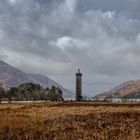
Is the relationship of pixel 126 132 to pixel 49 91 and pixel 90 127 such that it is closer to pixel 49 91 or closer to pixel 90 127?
pixel 90 127

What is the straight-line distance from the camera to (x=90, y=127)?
27172 millimetres

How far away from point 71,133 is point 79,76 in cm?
10270

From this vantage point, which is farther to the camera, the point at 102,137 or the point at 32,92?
the point at 32,92

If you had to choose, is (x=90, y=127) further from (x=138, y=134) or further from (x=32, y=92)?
(x=32, y=92)

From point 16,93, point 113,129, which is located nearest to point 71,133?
point 113,129

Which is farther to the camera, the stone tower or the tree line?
the tree line

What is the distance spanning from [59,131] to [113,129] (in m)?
3.67

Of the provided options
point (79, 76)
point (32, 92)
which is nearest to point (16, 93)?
point (32, 92)

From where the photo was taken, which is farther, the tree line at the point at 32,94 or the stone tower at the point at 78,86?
the tree line at the point at 32,94

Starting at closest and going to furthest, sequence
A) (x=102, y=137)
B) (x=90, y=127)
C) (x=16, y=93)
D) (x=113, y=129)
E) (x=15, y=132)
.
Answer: (x=102, y=137) → (x=15, y=132) → (x=113, y=129) → (x=90, y=127) → (x=16, y=93)

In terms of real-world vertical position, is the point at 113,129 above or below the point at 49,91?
below

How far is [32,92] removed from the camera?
166875 mm

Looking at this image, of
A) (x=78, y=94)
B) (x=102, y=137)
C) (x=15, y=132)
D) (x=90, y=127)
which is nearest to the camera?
(x=102, y=137)

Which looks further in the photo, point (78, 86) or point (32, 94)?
point (32, 94)
